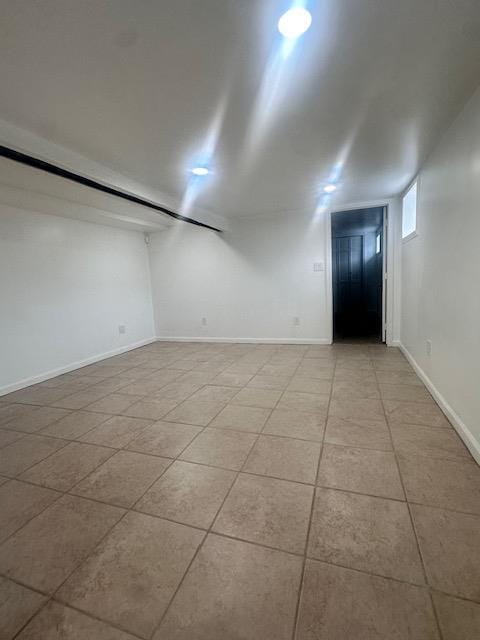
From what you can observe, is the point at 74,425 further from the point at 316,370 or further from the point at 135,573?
the point at 316,370

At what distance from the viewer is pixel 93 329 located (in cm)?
436

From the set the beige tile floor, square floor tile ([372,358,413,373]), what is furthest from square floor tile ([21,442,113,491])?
square floor tile ([372,358,413,373])

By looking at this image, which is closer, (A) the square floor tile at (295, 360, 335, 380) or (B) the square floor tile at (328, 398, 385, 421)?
(B) the square floor tile at (328, 398, 385, 421)

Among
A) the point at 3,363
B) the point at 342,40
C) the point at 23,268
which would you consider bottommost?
the point at 3,363

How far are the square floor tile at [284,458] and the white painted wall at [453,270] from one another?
3.22ft

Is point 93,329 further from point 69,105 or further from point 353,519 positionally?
point 353,519

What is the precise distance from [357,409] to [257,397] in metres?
0.91

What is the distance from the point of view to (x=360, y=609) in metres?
0.98

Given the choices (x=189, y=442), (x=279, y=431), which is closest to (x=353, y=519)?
Answer: (x=279, y=431)

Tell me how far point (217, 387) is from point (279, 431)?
3.59ft

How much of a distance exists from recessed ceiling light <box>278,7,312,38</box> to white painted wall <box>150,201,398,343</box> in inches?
133

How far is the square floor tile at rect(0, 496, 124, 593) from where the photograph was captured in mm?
1178

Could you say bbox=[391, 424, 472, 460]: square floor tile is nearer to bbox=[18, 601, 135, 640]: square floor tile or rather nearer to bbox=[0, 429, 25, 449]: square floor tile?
bbox=[18, 601, 135, 640]: square floor tile

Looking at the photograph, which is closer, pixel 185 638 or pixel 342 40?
pixel 185 638
